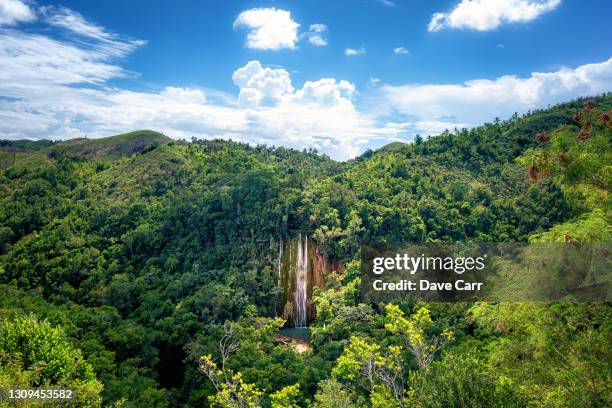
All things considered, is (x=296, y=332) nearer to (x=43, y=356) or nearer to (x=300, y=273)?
(x=300, y=273)

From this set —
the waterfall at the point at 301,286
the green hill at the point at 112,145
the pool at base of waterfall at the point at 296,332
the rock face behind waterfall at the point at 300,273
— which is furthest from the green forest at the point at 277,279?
the green hill at the point at 112,145

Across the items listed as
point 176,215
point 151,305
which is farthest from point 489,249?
point 176,215

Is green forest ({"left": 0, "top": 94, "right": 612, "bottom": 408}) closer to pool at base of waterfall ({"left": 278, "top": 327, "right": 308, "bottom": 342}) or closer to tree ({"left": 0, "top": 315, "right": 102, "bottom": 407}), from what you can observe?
tree ({"left": 0, "top": 315, "right": 102, "bottom": 407})

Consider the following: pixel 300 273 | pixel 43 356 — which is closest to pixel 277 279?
pixel 300 273

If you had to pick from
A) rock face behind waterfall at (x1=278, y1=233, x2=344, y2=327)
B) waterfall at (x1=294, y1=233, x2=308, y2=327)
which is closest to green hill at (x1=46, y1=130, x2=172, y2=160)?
rock face behind waterfall at (x1=278, y1=233, x2=344, y2=327)

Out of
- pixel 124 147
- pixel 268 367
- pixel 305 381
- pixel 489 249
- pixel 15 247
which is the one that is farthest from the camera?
pixel 124 147

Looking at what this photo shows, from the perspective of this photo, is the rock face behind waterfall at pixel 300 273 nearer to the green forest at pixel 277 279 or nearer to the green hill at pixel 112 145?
the green forest at pixel 277 279

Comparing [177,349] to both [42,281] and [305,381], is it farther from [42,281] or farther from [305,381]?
[42,281]
